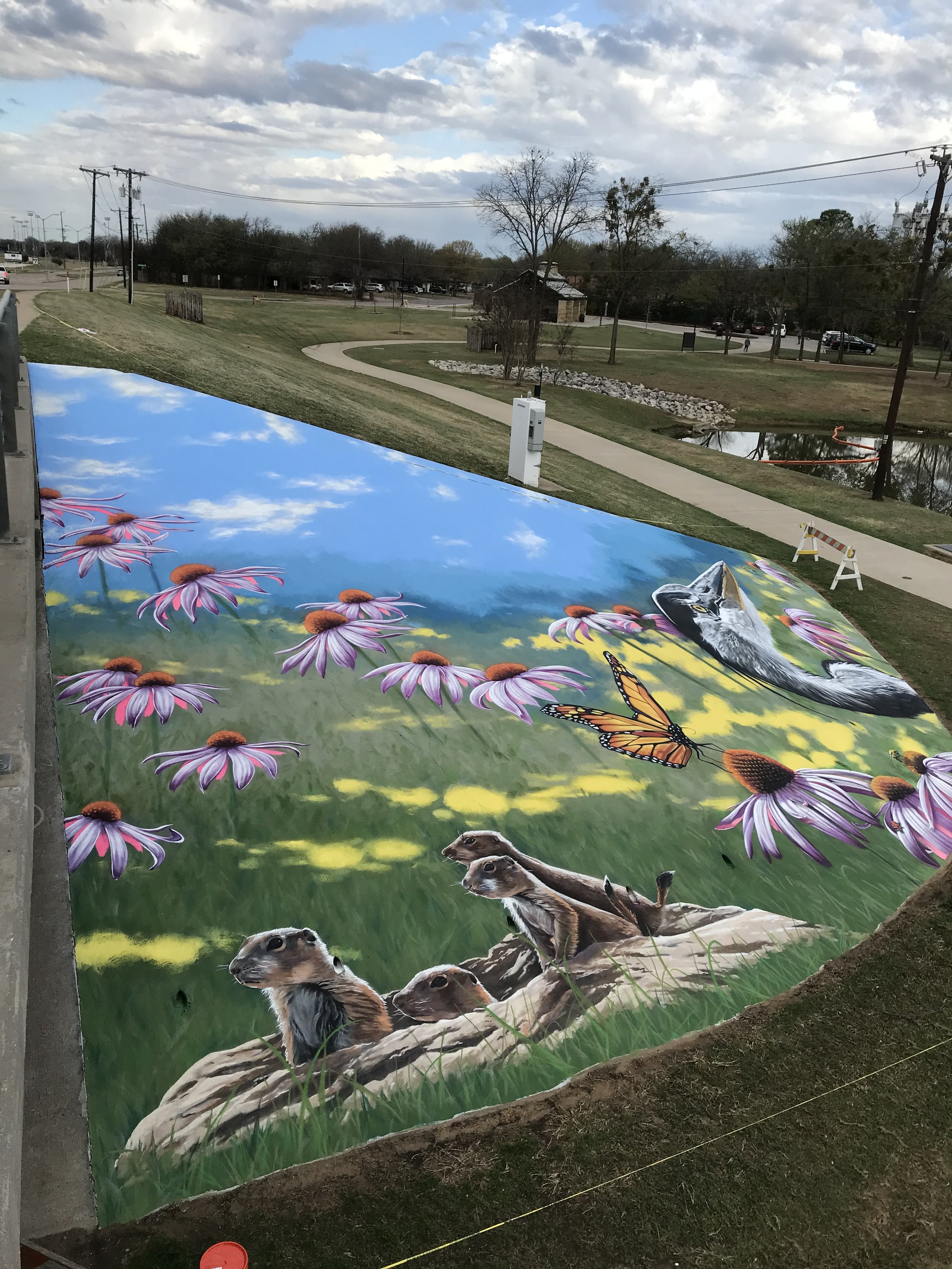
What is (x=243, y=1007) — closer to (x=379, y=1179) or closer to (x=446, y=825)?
(x=379, y=1179)

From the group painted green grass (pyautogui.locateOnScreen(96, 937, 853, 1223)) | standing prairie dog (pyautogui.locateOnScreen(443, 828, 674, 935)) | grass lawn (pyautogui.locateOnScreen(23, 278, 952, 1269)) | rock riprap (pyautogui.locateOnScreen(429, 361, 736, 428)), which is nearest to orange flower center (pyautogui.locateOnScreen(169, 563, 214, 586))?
standing prairie dog (pyautogui.locateOnScreen(443, 828, 674, 935))

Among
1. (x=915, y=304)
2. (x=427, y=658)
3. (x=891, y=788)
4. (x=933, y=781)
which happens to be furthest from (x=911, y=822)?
(x=915, y=304)

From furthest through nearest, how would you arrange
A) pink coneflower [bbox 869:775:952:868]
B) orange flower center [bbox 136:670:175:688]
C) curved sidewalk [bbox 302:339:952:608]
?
curved sidewalk [bbox 302:339:952:608] → pink coneflower [bbox 869:775:952:868] → orange flower center [bbox 136:670:175:688]

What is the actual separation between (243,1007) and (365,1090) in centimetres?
83

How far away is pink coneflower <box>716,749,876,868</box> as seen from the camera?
7395 millimetres

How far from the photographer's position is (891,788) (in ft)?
28.0

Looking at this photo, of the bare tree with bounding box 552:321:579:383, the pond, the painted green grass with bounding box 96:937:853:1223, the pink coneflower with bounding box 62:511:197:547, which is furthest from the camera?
the bare tree with bounding box 552:321:579:383

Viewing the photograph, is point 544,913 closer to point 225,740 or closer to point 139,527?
point 225,740

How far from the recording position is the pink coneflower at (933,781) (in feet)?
27.5

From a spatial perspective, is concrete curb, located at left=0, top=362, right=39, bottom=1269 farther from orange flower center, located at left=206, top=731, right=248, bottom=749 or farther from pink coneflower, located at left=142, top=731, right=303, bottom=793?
A: orange flower center, located at left=206, top=731, right=248, bottom=749

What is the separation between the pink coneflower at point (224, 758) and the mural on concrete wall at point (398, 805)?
2 cm

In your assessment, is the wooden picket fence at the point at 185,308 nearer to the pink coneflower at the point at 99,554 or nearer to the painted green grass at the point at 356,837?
the pink coneflower at the point at 99,554

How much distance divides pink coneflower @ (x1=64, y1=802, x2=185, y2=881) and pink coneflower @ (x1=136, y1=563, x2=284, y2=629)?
2353 millimetres

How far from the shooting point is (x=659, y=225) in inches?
1844
